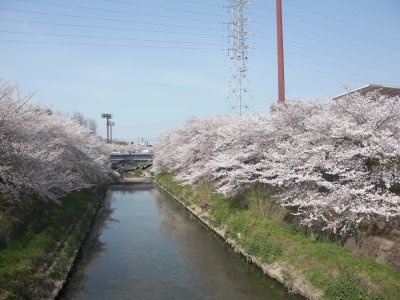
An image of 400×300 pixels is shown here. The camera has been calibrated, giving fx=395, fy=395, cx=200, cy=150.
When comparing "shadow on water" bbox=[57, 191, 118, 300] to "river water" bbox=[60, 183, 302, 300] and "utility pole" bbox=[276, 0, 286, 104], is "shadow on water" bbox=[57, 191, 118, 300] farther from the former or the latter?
"utility pole" bbox=[276, 0, 286, 104]

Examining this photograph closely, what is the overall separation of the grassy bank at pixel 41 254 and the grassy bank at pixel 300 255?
27.3 feet

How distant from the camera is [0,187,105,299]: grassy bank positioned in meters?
12.7

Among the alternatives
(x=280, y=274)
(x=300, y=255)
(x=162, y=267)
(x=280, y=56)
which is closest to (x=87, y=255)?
(x=162, y=267)

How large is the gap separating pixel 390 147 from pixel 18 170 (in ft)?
52.7

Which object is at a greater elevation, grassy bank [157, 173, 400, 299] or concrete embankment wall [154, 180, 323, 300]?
grassy bank [157, 173, 400, 299]

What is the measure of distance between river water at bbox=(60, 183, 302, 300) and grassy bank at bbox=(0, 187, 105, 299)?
0.88m

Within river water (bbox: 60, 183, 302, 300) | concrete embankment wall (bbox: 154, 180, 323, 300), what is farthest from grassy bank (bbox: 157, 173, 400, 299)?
river water (bbox: 60, 183, 302, 300)

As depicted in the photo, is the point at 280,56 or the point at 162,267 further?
the point at 280,56

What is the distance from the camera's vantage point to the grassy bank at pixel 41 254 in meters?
12.7

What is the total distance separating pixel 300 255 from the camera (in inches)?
595

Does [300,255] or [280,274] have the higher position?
[300,255]

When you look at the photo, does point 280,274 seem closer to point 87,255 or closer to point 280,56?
point 87,255

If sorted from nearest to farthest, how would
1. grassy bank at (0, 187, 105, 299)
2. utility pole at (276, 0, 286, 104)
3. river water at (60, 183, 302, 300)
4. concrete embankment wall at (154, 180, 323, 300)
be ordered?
1. grassy bank at (0, 187, 105, 299)
2. concrete embankment wall at (154, 180, 323, 300)
3. river water at (60, 183, 302, 300)
4. utility pole at (276, 0, 286, 104)

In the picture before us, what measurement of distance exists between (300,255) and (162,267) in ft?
21.1
